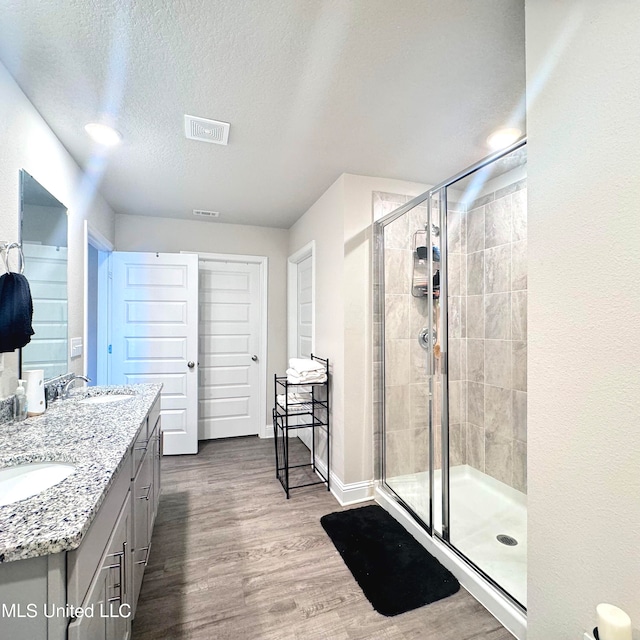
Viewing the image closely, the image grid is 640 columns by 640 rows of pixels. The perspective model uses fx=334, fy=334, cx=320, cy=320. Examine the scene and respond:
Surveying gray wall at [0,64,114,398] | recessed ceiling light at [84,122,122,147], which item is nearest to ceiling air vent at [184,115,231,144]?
recessed ceiling light at [84,122,122,147]

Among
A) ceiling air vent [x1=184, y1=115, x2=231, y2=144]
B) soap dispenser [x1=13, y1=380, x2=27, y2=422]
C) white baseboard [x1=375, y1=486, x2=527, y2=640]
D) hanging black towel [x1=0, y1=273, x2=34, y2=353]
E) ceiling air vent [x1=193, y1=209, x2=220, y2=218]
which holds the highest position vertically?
ceiling air vent [x1=193, y1=209, x2=220, y2=218]

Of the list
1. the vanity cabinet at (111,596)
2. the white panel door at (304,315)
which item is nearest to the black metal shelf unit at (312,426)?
the white panel door at (304,315)

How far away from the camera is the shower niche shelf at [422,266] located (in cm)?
215

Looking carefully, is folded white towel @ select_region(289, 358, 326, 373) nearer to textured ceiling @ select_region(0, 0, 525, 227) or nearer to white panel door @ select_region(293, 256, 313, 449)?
white panel door @ select_region(293, 256, 313, 449)

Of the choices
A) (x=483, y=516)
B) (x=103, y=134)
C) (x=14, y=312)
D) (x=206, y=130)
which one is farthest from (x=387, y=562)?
(x=103, y=134)

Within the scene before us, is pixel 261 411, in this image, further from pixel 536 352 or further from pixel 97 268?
pixel 536 352

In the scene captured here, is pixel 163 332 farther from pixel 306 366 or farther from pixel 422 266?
pixel 422 266

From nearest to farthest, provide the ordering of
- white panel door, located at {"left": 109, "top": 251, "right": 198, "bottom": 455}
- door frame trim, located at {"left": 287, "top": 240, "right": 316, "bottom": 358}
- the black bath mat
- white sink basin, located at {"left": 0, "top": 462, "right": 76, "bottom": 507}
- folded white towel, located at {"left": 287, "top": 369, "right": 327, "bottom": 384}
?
white sink basin, located at {"left": 0, "top": 462, "right": 76, "bottom": 507}
the black bath mat
folded white towel, located at {"left": 287, "top": 369, "right": 327, "bottom": 384}
white panel door, located at {"left": 109, "top": 251, "right": 198, "bottom": 455}
door frame trim, located at {"left": 287, "top": 240, "right": 316, "bottom": 358}

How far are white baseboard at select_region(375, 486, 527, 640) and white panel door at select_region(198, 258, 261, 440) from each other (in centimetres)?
223

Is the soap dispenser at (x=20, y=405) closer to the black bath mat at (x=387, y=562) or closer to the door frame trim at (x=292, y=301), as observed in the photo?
the black bath mat at (x=387, y=562)

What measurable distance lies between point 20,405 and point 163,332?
194cm

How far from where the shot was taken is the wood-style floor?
1.47 metres

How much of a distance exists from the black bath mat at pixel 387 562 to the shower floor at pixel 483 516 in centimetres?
18

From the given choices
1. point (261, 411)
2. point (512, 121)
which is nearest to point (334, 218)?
point (512, 121)
